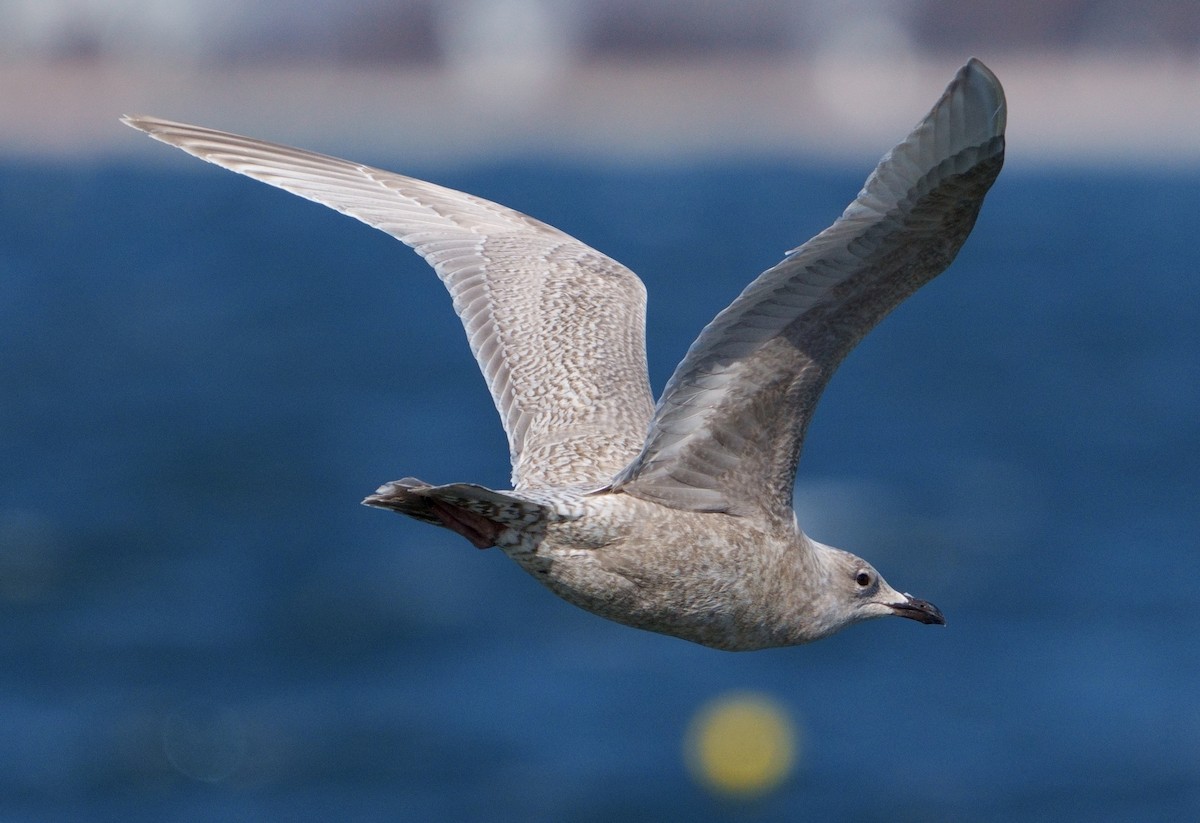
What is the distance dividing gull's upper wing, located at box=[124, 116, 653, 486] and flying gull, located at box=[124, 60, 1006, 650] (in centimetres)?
1

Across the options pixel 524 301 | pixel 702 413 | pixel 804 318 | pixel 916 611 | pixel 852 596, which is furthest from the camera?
pixel 524 301

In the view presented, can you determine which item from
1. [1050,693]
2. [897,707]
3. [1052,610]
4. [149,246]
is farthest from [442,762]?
[149,246]

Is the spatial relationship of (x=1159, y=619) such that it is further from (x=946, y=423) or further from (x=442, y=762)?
(x=946, y=423)

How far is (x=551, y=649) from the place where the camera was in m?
28.0

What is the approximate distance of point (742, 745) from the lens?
2588cm

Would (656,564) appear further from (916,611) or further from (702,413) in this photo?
(916,611)

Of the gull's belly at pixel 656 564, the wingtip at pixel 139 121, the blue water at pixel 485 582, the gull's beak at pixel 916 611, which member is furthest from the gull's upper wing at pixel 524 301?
the blue water at pixel 485 582

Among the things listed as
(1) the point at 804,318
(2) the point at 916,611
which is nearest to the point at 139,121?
(1) the point at 804,318

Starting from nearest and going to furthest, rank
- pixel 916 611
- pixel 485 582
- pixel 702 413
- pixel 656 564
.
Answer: pixel 702 413 < pixel 656 564 < pixel 916 611 < pixel 485 582

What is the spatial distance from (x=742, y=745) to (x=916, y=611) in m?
17.4

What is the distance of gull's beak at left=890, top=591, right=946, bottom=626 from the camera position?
8.75 metres

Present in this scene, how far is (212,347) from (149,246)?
73.1 ft

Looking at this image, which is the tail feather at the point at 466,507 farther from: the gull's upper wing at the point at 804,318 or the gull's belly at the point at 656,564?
the gull's upper wing at the point at 804,318

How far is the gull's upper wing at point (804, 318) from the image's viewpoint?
688 centimetres
